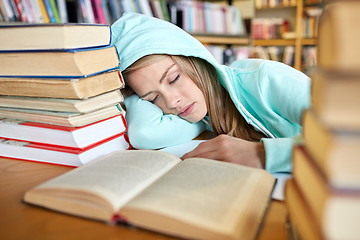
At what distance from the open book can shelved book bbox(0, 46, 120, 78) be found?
216 millimetres

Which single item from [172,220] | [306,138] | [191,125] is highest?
[306,138]

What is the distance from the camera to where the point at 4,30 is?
645 millimetres

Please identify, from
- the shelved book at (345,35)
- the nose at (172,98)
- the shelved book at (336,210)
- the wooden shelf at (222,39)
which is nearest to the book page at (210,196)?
the shelved book at (336,210)

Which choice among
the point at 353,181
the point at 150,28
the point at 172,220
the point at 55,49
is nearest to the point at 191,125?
the point at 150,28

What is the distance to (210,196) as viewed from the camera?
411 millimetres

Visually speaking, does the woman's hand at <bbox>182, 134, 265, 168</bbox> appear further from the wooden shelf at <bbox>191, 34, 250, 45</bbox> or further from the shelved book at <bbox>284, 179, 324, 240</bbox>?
the wooden shelf at <bbox>191, 34, 250, 45</bbox>

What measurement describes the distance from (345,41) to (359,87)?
0.14ft

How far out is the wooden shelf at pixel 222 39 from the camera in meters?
2.41

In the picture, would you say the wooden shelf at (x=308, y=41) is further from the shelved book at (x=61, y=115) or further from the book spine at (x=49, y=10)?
the shelved book at (x=61, y=115)

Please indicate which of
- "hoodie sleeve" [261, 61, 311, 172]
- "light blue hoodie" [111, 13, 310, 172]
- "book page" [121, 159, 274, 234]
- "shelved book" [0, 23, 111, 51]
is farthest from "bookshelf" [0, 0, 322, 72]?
"book page" [121, 159, 274, 234]

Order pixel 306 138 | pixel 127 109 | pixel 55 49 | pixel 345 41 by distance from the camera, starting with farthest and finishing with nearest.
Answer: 1. pixel 127 109
2. pixel 55 49
3. pixel 306 138
4. pixel 345 41

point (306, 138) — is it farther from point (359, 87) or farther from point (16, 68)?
point (16, 68)

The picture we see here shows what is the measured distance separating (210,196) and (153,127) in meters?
0.51

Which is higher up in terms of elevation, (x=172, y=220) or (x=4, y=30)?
(x=4, y=30)
